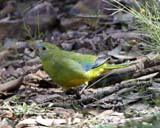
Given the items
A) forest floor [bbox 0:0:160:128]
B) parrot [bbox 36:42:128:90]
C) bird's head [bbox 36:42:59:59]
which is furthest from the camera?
bird's head [bbox 36:42:59:59]

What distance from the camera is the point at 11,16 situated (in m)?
8.73

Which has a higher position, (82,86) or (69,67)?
(69,67)

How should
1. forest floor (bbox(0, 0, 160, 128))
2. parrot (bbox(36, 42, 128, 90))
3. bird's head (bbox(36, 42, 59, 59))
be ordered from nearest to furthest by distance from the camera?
1. forest floor (bbox(0, 0, 160, 128))
2. parrot (bbox(36, 42, 128, 90))
3. bird's head (bbox(36, 42, 59, 59))

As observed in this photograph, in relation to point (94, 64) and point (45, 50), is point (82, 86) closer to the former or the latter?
point (94, 64)

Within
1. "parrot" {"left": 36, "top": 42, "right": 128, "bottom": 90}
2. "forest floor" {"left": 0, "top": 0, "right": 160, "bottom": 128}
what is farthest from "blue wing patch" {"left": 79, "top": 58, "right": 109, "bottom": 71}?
"forest floor" {"left": 0, "top": 0, "right": 160, "bottom": 128}

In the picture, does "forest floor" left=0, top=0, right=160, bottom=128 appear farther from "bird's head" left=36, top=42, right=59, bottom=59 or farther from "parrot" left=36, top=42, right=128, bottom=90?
"bird's head" left=36, top=42, right=59, bottom=59

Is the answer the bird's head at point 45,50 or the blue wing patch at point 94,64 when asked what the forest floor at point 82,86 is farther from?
the bird's head at point 45,50

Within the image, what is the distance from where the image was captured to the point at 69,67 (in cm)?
512

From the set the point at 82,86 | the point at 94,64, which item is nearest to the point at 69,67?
the point at 94,64

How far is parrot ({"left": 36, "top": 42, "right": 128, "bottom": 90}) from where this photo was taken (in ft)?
16.7

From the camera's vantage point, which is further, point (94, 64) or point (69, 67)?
point (94, 64)

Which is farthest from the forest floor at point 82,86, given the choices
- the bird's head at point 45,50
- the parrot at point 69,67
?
the bird's head at point 45,50

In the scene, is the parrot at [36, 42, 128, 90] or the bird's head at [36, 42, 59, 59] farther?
the bird's head at [36, 42, 59, 59]

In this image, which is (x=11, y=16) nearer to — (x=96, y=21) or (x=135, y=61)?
(x=96, y=21)
